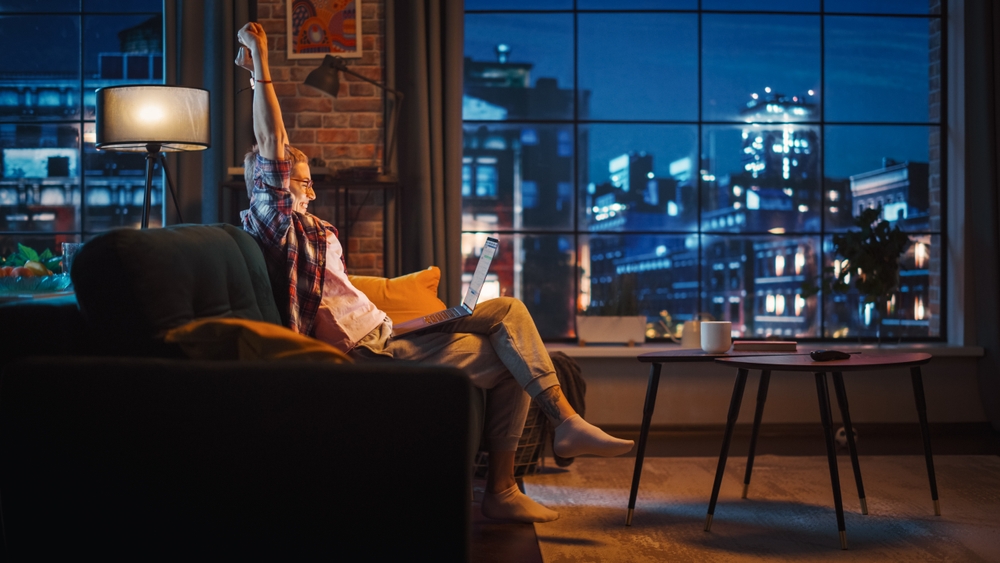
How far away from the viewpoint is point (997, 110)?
418 centimetres

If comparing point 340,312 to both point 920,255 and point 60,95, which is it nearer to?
point 60,95

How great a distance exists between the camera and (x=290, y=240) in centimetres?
241

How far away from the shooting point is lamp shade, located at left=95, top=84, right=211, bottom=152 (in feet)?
10.6

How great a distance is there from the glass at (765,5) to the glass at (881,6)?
0.33ft

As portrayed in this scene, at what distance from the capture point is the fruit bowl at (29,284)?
2090 millimetres

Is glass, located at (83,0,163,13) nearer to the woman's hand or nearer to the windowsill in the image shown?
the woman's hand

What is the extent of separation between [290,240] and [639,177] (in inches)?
116

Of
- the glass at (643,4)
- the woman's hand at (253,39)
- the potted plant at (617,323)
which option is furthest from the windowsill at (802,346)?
the woman's hand at (253,39)

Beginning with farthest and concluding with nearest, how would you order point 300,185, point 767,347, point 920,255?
point 920,255 < point 767,347 < point 300,185

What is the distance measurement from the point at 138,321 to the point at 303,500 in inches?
18.0

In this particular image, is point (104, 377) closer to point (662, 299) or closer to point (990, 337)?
point (662, 299)

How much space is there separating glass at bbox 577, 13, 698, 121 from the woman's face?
280cm

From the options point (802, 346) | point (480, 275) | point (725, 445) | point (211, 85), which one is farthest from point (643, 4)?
point (725, 445)

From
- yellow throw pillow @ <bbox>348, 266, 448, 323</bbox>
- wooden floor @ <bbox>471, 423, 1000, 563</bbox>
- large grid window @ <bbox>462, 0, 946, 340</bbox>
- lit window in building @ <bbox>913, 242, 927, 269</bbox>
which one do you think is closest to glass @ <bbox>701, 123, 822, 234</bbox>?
large grid window @ <bbox>462, 0, 946, 340</bbox>
